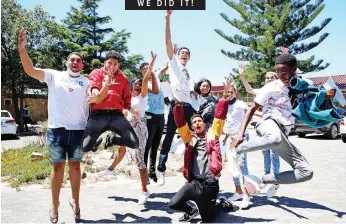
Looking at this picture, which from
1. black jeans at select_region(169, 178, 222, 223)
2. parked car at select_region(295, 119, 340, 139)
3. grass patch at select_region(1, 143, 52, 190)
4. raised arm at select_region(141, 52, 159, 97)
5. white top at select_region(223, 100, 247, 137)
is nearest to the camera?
black jeans at select_region(169, 178, 222, 223)

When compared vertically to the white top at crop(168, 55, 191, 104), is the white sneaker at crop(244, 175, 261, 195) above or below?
below

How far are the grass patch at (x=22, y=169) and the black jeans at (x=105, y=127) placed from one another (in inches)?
126

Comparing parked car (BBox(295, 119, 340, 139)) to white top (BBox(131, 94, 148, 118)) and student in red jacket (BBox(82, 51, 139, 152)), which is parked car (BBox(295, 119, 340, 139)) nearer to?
white top (BBox(131, 94, 148, 118))

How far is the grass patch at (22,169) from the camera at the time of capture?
7102 millimetres

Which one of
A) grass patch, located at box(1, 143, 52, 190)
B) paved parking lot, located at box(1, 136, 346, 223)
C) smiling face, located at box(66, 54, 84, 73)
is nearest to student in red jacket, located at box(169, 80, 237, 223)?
paved parking lot, located at box(1, 136, 346, 223)

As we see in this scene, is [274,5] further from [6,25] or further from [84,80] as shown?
[84,80]

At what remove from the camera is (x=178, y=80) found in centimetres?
520

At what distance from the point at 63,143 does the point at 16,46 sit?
22.8 m

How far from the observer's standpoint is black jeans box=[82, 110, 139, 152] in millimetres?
4234

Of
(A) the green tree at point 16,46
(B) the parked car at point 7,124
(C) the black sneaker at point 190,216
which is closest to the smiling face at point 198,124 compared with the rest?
(C) the black sneaker at point 190,216

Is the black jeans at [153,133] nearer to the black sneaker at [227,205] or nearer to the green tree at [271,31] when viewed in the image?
the black sneaker at [227,205]

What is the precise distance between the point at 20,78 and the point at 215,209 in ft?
77.6

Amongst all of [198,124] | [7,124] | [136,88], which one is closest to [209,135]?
[198,124]

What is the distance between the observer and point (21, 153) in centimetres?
1059
